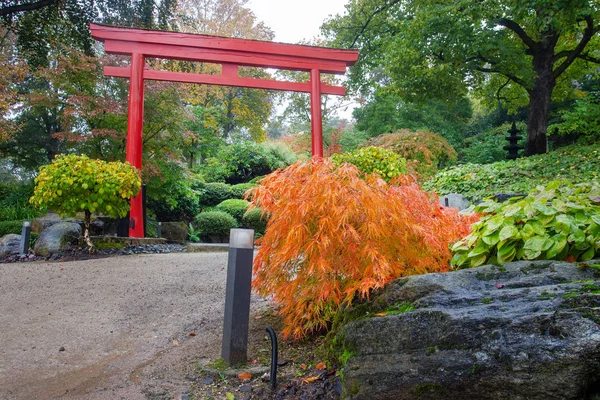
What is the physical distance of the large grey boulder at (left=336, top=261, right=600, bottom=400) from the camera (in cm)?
145

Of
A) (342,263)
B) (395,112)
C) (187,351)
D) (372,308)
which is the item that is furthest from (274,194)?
(395,112)

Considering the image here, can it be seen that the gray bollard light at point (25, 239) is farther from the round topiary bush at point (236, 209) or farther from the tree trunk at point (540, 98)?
the tree trunk at point (540, 98)

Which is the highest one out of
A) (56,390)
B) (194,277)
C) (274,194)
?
(274,194)

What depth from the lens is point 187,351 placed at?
114 inches

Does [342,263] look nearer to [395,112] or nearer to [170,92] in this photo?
[170,92]

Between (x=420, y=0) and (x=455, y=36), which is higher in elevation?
(x=420, y=0)

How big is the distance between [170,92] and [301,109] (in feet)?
34.7

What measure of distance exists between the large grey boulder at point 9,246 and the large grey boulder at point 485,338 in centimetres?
723

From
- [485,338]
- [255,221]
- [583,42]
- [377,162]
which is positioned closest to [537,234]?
[485,338]

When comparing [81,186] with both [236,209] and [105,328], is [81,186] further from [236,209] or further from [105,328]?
[236,209]

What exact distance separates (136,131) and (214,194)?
19.0 feet

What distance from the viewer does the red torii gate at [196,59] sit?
26.8ft

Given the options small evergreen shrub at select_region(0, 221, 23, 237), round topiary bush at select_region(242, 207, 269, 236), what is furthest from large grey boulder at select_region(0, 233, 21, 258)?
round topiary bush at select_region(242, 207, 269, 236)

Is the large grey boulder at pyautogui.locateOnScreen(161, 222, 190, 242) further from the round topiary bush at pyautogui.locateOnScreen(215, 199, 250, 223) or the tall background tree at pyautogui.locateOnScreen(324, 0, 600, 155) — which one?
the tall background tree at pyautogui.locateOnScreen(324, 0, 600, 155)
